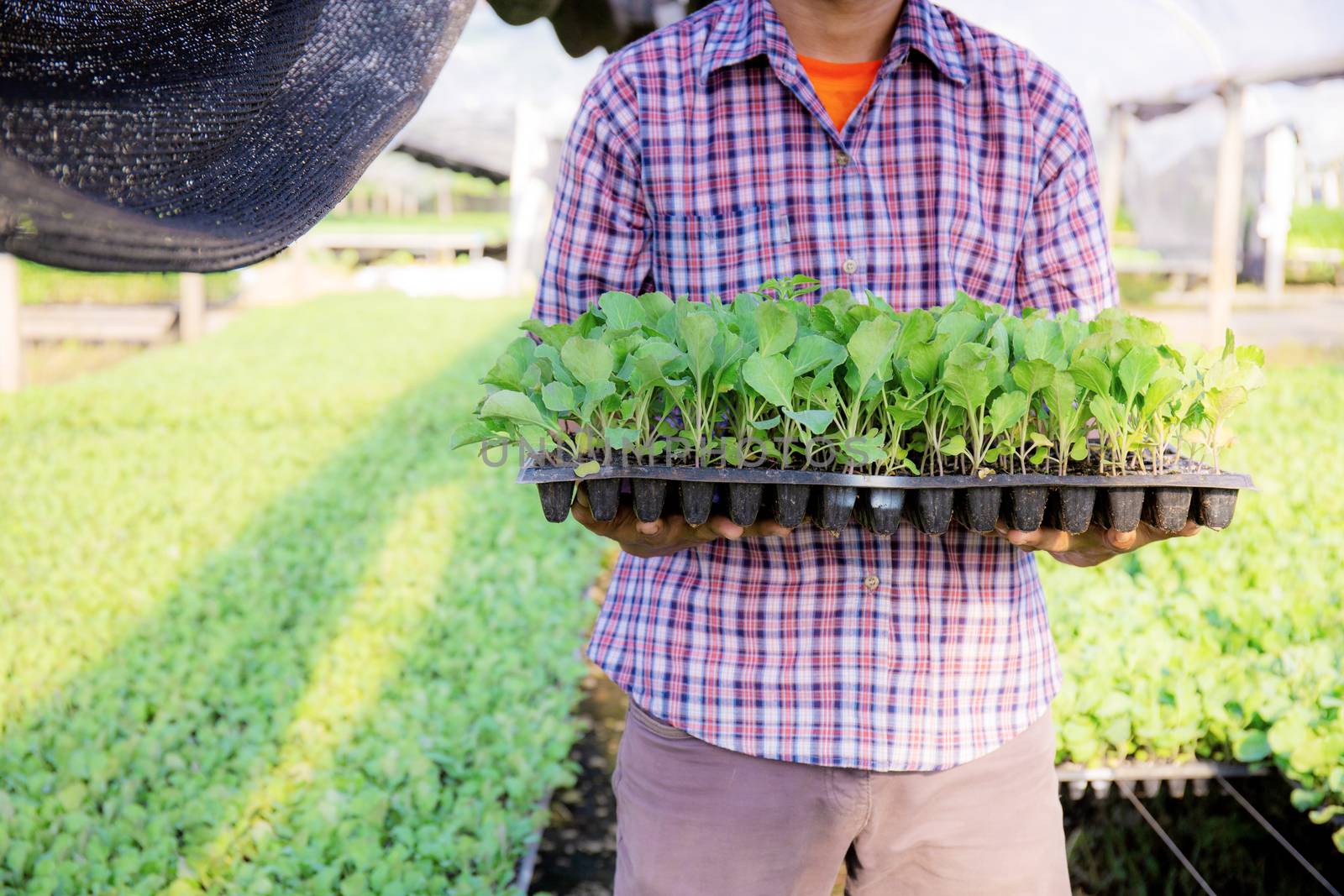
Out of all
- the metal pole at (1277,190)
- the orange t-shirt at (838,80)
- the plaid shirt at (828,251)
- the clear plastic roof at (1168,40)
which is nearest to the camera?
the plaid shirt at (828,251)

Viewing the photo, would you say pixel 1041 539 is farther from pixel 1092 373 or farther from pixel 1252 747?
pixel 1252 747

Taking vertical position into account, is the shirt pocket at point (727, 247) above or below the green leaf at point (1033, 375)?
above

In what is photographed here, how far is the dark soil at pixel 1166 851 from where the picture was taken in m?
2.47

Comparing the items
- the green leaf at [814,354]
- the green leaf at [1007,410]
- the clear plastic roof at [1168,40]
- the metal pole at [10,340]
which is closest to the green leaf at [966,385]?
the green leaf at [1007,410]

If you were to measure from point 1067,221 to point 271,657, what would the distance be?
2.73 m

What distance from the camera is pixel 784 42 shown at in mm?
1472

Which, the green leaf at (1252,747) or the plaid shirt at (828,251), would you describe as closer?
the plaid shirt at (828,251)

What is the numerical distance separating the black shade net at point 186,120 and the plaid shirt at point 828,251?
0.34 metres

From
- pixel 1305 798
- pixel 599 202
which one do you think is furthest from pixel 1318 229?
pixel 599 202

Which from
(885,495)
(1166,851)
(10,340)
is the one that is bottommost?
(1166,851)

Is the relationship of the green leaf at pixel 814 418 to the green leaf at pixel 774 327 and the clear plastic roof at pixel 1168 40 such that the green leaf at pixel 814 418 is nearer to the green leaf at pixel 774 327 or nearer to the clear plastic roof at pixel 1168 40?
the green leaf at pixel 774 327

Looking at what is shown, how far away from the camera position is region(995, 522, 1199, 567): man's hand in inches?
51.6

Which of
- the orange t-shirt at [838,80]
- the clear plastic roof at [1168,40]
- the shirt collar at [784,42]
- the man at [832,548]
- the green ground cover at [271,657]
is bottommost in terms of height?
the green ground cover at [271,657]

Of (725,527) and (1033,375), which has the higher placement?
(1033,375)
